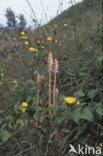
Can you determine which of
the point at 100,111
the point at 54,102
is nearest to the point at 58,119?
the point at 54,102

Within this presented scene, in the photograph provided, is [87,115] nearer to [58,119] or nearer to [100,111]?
[100,111]

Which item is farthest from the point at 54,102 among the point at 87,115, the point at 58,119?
the point at 87,115

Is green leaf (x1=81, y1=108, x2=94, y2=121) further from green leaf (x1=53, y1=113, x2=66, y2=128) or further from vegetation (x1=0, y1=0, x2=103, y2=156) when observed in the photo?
green leaf (x1=53, y1=113, x2=66, y2=128)

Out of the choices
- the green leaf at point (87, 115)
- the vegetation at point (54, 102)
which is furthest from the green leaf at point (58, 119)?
the green leaf at point (87, 115)

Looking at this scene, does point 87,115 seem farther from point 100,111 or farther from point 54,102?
point 54,102

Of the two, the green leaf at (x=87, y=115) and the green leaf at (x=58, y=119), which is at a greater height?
the green leaf at (x=87, y=115)

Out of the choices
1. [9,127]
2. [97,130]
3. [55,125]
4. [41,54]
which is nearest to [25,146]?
[9,127]

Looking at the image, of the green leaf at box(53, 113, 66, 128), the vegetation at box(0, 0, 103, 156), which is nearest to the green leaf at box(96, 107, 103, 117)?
the vegetation at box(0, 0, 103, 156)

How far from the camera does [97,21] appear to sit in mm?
2357

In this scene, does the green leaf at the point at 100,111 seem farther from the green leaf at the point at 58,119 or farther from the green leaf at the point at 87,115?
the green leaf at the point at 58,119

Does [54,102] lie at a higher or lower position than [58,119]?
higher

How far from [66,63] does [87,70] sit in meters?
0.28

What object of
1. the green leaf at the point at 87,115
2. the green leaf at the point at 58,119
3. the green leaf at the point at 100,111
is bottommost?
the green leaf at the point at 58,119

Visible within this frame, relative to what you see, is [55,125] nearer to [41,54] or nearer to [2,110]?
[2,110]
